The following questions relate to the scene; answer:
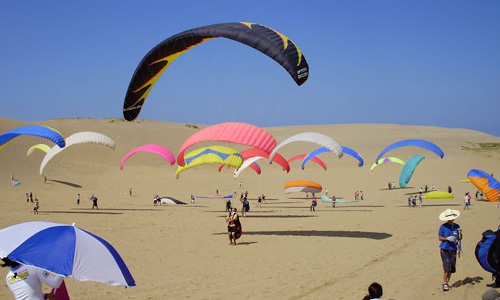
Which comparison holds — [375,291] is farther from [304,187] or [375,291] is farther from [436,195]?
[304,187]

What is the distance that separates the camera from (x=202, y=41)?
15.3 metres

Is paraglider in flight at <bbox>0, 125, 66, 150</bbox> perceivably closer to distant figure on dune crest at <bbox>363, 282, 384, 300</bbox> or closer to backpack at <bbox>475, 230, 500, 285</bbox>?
backpack at <bbox>475, 230, 500, 285</bbox>

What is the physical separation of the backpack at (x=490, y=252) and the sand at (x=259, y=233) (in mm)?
491

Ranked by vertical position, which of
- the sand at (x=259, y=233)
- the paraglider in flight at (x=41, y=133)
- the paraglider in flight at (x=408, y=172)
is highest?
the paraglider in flight at (x=41, y=133)

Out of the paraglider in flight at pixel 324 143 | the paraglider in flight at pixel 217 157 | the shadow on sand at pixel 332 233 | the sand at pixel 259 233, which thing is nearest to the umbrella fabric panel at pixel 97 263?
the sand at pixel 259 233

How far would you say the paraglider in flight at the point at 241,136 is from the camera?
643 inches

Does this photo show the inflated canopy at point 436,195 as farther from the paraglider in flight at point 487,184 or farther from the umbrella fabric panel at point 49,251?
the umbrella fabric panel at point 49,251

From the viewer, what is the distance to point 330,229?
55.1ft

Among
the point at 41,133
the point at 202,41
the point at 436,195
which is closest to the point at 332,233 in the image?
the point at 202,41

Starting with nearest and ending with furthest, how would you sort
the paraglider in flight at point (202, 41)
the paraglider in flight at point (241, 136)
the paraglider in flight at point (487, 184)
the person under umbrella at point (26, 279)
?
the person under umbrella at point (26, 279), the paraglider in flight at point (202, 41), the paraglider in flight at point (241, 136), the paraglider in flight at point (487, 184)

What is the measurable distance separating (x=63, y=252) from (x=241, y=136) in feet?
38.7

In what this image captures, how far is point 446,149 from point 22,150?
51002mm

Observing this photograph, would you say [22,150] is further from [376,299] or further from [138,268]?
[376,299]

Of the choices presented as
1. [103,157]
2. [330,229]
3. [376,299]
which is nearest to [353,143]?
[103,157]
